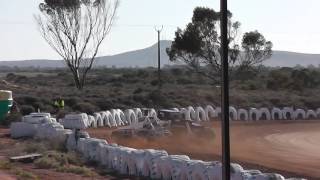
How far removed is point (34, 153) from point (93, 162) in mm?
2981

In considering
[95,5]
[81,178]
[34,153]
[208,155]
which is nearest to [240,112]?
[95,5]

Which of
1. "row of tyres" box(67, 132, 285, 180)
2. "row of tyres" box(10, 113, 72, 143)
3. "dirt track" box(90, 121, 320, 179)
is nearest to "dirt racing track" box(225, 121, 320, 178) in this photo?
"dirt track" box(90, 121, 320, 179)

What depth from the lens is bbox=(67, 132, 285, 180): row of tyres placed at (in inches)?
644

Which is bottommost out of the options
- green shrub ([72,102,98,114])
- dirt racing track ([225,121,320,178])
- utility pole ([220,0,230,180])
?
dirt racing track ([225,121,320,178])

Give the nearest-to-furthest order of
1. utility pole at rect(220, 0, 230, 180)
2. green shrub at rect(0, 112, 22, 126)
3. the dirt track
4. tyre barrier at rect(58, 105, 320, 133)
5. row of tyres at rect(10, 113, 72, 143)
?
utility pole at rect(220, 0, 230, 180)
the dirt track
row of tyres at rect(10, 113, 72, 143)
tyre barrier at rect(58, 105, 320, 133)
green shrub at rect(0, 112, 22, 126)

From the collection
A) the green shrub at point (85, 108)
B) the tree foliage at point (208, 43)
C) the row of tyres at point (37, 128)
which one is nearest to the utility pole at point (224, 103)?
the row of tyres at point (37, 128)

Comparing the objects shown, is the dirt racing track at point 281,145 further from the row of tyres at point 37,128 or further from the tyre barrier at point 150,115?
the row of tyres at point 37,128

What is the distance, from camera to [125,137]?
101 feet

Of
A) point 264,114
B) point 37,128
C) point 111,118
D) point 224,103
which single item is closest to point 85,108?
point 111,118

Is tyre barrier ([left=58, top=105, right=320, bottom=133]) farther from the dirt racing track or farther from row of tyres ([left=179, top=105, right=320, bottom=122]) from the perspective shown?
the dirt racing track

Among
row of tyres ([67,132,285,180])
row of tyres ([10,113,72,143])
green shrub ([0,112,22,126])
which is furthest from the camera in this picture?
green shrub ([0,112,22,126])

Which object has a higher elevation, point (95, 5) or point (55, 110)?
point (95, 5)

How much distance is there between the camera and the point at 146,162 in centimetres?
2041

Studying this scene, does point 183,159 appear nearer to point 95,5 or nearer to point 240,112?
point 240,112
